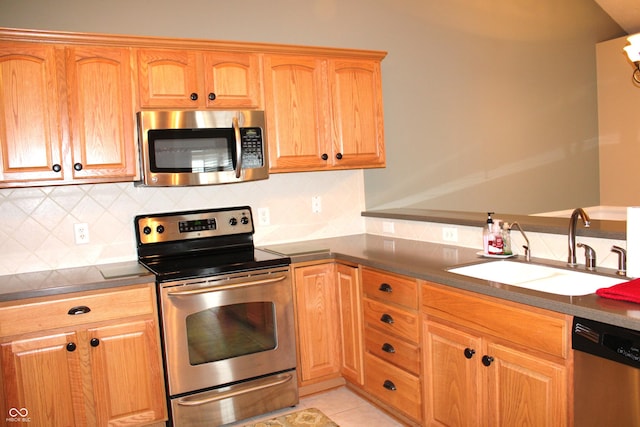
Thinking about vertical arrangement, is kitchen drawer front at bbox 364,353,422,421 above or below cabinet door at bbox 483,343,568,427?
below

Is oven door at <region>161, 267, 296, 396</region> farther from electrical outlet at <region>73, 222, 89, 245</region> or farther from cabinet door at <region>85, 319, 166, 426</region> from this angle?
electrical outlet at <region>73, 222, 89, 245</region>

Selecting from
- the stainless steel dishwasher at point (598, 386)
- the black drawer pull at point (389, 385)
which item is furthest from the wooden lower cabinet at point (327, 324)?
the stainless steel dishwasher at point (598, 386)

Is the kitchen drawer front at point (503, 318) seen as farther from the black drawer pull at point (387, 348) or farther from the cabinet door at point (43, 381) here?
the cabinet door at point (43, 381)

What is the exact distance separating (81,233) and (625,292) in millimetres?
2778

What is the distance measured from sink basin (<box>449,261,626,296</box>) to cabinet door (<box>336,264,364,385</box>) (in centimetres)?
74

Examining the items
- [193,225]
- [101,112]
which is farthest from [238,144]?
[101,112]

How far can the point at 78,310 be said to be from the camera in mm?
2570

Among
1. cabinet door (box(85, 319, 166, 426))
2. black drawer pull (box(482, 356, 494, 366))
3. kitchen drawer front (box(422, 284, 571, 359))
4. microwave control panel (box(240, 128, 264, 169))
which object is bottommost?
cabinet door (box(85, 319, 166, 426))

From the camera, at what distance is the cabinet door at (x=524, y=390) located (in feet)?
5.98

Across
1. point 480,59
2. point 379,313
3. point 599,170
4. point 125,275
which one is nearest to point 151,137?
point 125,275

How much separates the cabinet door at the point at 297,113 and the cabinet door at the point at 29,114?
1.18 m

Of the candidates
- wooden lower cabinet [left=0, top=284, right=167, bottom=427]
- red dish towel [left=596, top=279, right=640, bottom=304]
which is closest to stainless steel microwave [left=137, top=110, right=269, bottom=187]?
wooden lower cabinet [left=0, top=284, right=167, bottom=427]

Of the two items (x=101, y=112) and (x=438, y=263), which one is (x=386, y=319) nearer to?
(x=438, y=263)

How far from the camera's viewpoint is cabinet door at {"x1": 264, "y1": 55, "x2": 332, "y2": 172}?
10.7 ft
